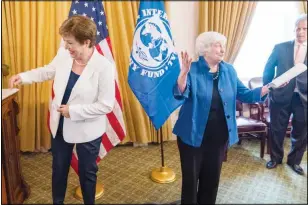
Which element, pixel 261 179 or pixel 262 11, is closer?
pixel 262 11

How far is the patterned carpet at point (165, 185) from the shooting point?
4.22 ft

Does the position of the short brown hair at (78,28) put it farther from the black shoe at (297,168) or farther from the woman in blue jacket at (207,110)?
the black shoe at (297,168)

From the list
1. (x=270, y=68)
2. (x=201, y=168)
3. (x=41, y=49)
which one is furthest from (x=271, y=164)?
(x=41, y=49)

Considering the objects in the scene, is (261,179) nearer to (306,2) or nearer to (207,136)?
(207,136)

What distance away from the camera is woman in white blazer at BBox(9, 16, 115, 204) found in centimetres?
117

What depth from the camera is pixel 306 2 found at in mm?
1123

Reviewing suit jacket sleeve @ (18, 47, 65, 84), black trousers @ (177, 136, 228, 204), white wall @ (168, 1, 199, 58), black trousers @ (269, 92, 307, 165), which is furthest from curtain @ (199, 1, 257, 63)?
suit jacket sleeve @ (18, 47, 65, 84)

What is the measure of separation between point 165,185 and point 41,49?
0.89 meters

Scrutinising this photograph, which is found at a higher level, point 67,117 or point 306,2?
point 306,2

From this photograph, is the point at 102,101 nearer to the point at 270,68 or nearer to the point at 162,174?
the point at 162,174

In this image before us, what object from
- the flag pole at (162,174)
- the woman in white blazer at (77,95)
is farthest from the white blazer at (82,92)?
the flag pole at (162,174)

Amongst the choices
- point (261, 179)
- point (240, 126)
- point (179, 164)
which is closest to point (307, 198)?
point (261, 179)

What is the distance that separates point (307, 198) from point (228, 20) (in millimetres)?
1031

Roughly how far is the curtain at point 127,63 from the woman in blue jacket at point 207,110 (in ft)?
0.47
